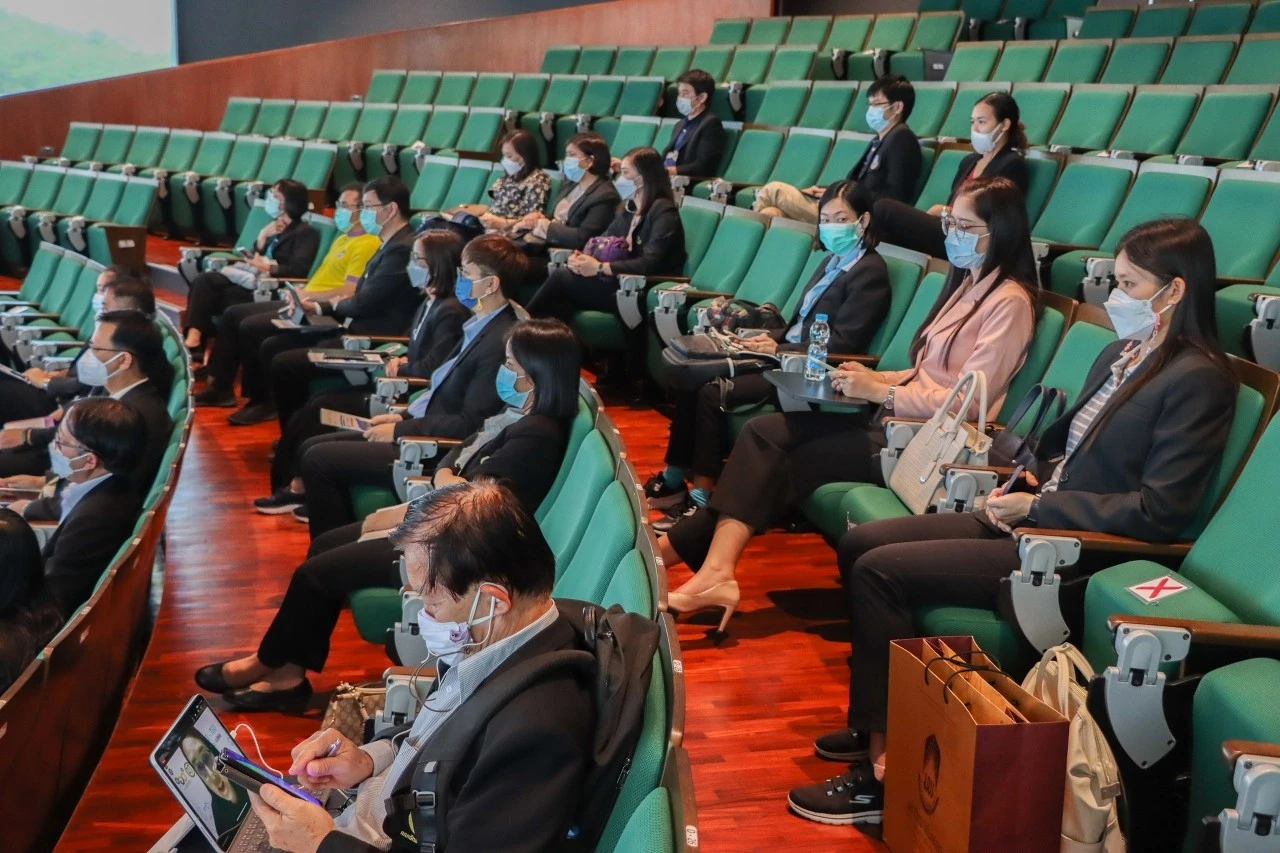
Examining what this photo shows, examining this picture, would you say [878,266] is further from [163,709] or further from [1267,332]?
[163,709]

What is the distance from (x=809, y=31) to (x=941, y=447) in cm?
517

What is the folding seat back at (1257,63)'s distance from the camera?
405 cm

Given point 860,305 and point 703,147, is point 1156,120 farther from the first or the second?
point 703,147

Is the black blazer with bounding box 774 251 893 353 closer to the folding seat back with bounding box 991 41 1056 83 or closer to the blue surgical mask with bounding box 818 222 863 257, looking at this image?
the blue surgical mask with bounding box 818 222 863 257

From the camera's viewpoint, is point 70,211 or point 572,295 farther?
point 70,211

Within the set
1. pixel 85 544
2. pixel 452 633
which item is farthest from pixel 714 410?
pixel 452 633

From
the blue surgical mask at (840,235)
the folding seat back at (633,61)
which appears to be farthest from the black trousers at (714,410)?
the folding seat back at (633,61)

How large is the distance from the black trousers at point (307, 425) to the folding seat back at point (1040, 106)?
2420 millimetres

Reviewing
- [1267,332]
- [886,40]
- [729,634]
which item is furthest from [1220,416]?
[886,40]

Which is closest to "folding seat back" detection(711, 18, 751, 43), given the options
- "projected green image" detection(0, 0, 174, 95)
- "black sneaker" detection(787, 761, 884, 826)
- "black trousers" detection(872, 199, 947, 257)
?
"black trousers" detection(872, 199, 947, 257)

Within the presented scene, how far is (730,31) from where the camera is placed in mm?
7535

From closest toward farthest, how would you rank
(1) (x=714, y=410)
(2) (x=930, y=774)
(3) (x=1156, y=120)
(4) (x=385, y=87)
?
(2) (x=930, y=774) < (1) (x=714, y=410) < (3) (x=1156, y=120) < (4) (x=385, y=87)

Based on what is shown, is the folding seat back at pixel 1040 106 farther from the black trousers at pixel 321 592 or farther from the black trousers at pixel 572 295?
the black trousers at pixel 321 592

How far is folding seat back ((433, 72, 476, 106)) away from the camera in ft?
25.3
